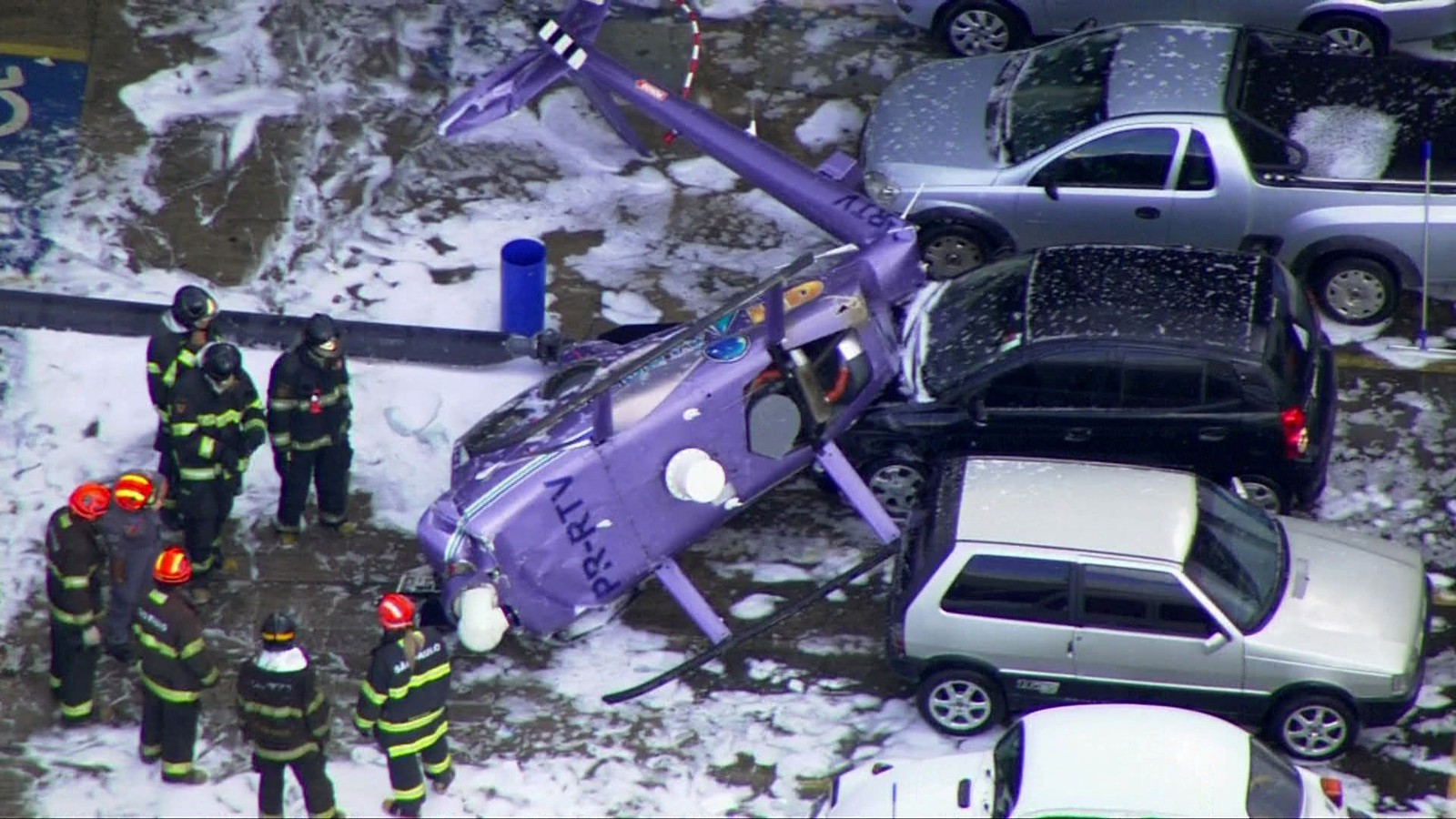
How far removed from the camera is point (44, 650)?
1256 cm

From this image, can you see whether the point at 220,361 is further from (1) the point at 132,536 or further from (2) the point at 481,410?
(2) the point at 481,410

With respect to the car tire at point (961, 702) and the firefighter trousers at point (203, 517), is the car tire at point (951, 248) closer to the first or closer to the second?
the car tire at point (961, 702)

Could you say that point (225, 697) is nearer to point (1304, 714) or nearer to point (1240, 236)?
point (1304, 714)

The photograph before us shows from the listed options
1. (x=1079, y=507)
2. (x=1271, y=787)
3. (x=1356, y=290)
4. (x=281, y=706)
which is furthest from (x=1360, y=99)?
(x=281, y=706)

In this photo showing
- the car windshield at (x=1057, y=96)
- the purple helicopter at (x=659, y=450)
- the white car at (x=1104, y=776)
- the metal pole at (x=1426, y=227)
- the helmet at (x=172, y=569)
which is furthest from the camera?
the car windshield at (x=1057, y=96)

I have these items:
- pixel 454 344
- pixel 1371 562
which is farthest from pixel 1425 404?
pixel 454 344

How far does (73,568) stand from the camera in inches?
460

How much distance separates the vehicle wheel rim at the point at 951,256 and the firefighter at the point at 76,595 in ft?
20.1

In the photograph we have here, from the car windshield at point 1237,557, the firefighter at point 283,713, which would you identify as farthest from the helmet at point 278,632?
the car windshield at point 1237,557

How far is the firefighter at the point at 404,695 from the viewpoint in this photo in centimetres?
1075

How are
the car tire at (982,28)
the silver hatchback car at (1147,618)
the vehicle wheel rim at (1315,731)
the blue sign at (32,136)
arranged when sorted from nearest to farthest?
the silver hatchback car at (1147,618)
the vehicle wheel rim at (1315,731)
the blue sign at (32,136)
the car tire at (982,28)

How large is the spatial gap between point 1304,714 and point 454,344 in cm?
649

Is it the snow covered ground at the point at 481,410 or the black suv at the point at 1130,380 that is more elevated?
the black suv at the point at 1130,380

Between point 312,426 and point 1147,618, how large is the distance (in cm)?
516
